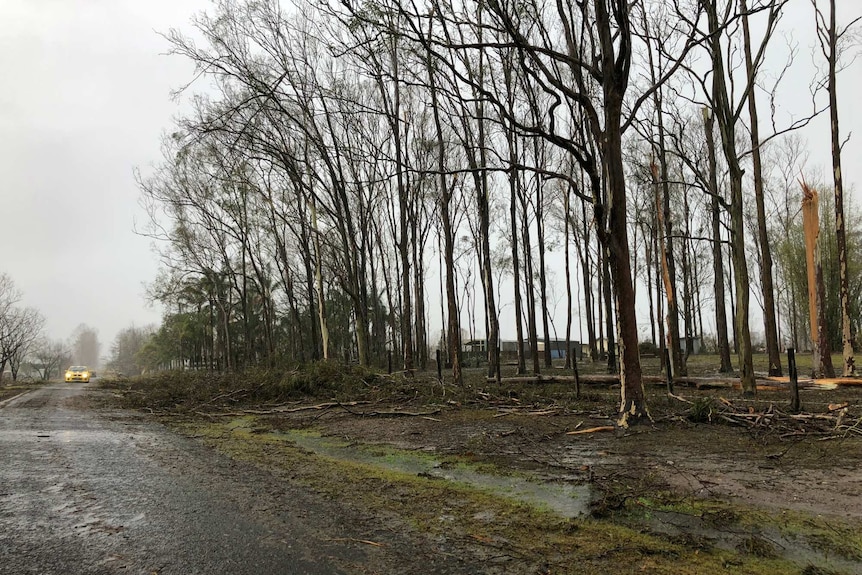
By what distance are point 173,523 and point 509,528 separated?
287 cm

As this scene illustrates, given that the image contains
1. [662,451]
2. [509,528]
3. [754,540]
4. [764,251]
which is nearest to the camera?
[754,540]

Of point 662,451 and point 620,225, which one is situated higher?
point 620,225

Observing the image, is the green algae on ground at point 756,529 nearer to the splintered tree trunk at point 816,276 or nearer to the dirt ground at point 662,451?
the dirt ground at point 662,451

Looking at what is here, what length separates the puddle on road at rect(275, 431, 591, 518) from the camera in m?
5.26

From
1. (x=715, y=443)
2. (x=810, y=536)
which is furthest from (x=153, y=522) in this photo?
(x=715, y=443)

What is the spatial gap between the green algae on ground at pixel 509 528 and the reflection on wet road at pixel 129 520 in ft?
3.28

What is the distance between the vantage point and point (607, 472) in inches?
250

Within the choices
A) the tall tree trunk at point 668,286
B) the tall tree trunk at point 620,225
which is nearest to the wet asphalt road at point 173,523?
the tall tree trunk at point 620,225

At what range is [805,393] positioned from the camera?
44.3 feet

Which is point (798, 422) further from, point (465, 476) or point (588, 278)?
point (588, 278)

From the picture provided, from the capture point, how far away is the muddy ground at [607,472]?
3936 mm

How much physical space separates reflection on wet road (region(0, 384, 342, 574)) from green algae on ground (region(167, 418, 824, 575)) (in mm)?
999

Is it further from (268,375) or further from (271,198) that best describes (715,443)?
(271,198)

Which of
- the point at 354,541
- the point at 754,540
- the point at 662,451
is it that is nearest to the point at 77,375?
the point at 662,451
